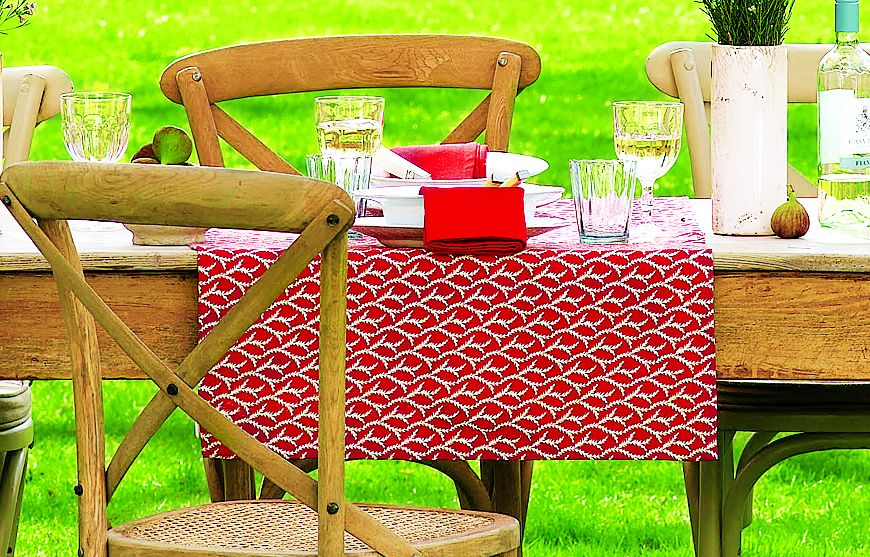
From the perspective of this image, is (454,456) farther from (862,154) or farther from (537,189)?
(862,154)

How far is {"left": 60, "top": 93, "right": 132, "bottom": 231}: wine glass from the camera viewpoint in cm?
205

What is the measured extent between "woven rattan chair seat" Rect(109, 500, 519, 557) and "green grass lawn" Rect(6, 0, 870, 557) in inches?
55.0

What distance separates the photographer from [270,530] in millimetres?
1731

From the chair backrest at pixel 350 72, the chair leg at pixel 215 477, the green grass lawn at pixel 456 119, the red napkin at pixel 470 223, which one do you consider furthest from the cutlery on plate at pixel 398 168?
the green grass lawn at pixel 456 119

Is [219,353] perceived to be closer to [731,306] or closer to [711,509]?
[731,306]

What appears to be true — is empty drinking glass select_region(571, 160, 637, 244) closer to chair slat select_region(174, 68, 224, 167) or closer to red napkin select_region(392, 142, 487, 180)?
red napkin select_region(392, 142, 487, 180)

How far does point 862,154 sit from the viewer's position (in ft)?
6.25

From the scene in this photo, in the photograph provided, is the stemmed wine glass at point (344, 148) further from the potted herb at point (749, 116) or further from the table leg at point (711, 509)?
the table leg at point (711, 509)

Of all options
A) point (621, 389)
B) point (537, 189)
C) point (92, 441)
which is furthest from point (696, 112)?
point (92, 441)

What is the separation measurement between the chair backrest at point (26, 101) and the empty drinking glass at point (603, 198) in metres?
1.25

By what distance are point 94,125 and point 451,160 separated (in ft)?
1.72

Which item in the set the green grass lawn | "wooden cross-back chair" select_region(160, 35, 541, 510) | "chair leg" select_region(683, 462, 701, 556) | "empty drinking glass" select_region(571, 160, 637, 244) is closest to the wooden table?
"empty drinking glass" select_region(571, 160, 637, 244)

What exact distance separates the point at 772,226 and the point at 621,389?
12.4 inches

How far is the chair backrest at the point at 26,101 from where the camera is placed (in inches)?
105
